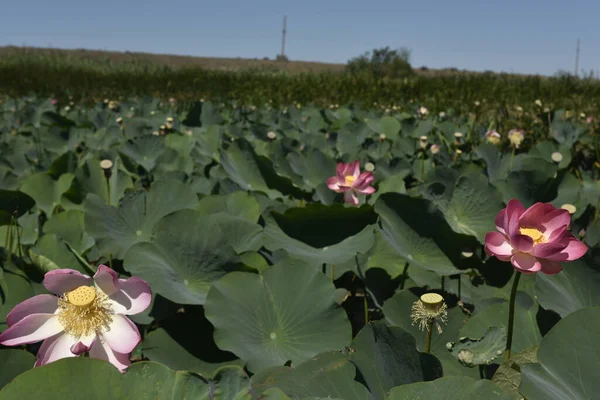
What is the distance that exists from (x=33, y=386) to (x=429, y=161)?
5.56ft

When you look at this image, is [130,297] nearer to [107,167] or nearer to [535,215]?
[535,215]

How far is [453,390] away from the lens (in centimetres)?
51

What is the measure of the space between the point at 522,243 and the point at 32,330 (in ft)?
1.83

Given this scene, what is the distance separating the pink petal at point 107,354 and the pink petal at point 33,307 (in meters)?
0.08

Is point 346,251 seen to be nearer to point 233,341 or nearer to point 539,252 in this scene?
point 233,341

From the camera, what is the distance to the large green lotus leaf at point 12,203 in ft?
4.10

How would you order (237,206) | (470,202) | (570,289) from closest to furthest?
1. (570,289)
2. (470,202)
3. (237,206)

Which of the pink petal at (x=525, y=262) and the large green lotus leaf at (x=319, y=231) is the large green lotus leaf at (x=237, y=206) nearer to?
the large green lotus leaf at (x=319, y=231)

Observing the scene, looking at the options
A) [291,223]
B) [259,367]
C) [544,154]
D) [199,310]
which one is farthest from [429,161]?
[259,367]

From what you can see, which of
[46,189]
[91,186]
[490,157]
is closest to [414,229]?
[490,157]

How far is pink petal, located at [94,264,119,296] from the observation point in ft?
1.99

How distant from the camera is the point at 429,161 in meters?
2.00

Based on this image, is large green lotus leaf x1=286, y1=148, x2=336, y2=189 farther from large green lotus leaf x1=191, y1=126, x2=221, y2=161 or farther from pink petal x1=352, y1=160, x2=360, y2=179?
large green lotus leaf x1=191, y1=126, x2=221, y2=161

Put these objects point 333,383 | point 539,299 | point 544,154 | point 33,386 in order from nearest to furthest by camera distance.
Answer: point 33,386 < point 333,383 < point 539,299 < point 544,154
